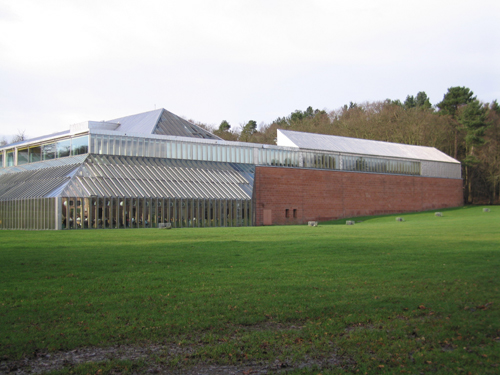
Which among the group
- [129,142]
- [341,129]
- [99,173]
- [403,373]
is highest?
[341,129]

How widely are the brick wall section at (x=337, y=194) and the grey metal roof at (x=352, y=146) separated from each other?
2789 mm

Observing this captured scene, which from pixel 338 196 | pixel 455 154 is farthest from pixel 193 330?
pixel 455 154

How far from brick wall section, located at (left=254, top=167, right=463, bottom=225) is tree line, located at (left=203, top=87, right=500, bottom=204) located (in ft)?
37.5

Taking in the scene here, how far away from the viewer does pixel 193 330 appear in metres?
8.80

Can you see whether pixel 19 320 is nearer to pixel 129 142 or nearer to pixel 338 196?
pixel 129 142

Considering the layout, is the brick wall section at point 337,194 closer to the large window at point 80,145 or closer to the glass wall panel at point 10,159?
the large window at point 80,145

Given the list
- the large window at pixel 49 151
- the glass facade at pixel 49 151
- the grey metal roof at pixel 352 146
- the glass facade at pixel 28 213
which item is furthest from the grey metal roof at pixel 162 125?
the glass facade at pixel 28 213

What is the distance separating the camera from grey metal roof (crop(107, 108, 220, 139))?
Result: 4903 centimetres

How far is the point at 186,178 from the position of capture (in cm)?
4541

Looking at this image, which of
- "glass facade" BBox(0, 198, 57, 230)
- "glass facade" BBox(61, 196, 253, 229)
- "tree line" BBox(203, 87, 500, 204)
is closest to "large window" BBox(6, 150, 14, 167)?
"glass facade" BBox(0, 198, 57, 230)

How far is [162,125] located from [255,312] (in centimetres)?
4145

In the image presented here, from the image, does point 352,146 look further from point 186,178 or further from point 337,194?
point 186,178

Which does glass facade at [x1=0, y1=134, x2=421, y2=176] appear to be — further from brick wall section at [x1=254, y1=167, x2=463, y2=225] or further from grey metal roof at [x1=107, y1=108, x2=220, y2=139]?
grey metal roof at [x1=107, y1=108, x2=220, y2=139]

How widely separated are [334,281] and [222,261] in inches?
173
